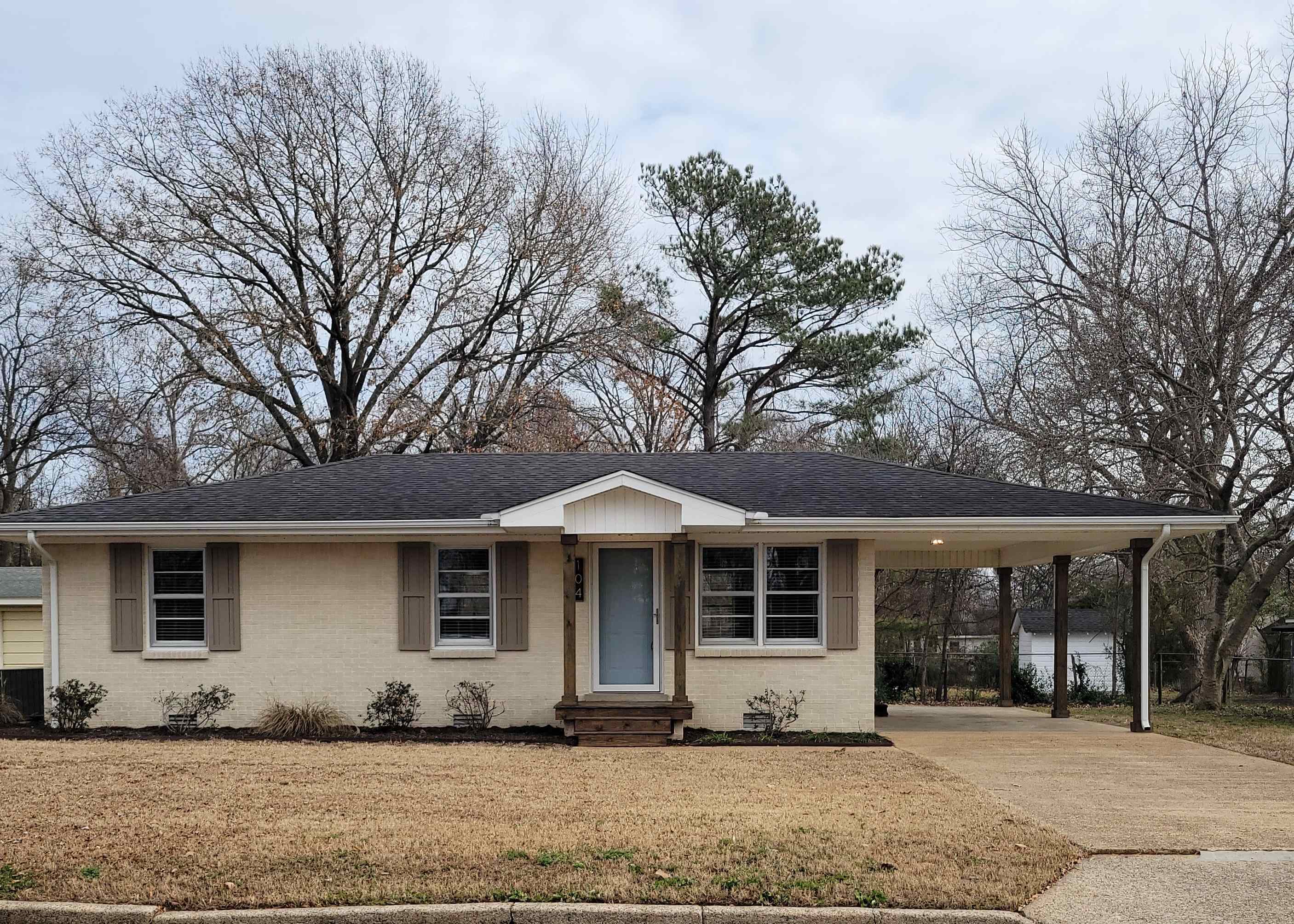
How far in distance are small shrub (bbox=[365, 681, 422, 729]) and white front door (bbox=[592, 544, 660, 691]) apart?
7.73 feet

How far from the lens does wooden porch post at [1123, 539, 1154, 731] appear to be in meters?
14.7

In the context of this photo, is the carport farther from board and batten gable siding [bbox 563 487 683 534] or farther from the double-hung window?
board and batten gable siding [bbox 563 487 683 534]

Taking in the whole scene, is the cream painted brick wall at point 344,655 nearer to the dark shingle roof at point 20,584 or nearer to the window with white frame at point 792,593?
the window with white frame at point 792,593

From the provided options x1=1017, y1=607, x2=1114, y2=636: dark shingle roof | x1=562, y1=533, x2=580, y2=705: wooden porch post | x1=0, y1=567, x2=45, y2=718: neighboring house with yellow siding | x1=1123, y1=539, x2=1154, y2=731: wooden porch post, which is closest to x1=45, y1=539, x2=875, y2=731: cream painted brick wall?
x1=562, y1=533, x2=580, y2=705: wooden porch post

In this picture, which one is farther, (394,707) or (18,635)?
(18,635)

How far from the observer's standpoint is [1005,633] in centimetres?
1861

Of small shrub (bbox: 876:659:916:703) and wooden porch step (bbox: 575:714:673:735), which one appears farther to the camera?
small shrub (bbox: 876:659:916:703)

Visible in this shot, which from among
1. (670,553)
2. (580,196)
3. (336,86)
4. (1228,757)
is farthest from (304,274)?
(1228,757)

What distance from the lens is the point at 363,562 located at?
1466cm

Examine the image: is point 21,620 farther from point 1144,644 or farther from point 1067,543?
point 1144,644

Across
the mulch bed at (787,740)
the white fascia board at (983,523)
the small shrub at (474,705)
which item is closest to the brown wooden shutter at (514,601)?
the small shrub at (474,705)

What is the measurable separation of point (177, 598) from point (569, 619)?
17.1 feet

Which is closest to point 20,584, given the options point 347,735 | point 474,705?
point 347,735

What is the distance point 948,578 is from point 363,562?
66.7 feet
